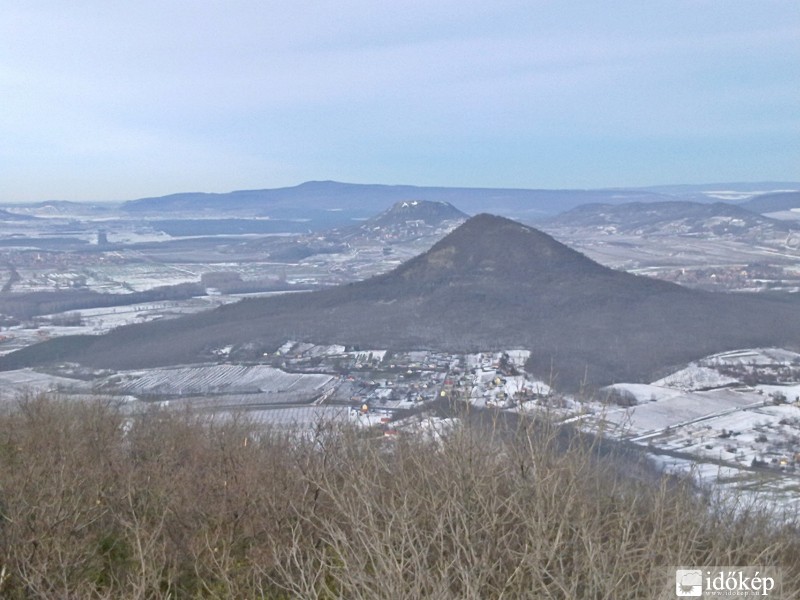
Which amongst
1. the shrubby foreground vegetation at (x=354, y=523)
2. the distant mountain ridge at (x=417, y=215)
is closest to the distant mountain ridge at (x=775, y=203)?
the distant mountain ridge at (x=417, y=215)

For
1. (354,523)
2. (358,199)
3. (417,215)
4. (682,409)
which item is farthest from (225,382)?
(358,199)

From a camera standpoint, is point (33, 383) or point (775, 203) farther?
point (775, 203)

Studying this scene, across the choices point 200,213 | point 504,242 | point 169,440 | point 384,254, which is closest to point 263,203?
point 200,213

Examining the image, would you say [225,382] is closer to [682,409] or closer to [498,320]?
[498,320]

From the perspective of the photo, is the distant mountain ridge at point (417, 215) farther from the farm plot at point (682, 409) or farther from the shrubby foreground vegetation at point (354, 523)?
the shrubby foreground vegetation at point (354, 523)

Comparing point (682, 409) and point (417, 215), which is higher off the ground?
point (417, 215)
